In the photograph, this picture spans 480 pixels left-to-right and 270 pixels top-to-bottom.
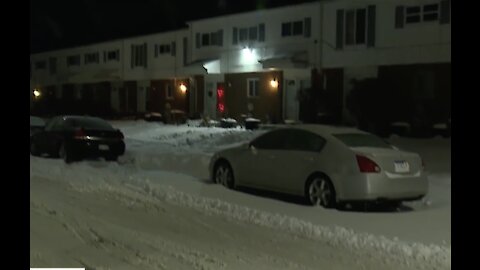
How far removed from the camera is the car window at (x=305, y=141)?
11516mm

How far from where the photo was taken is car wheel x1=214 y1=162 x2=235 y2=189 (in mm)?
13250

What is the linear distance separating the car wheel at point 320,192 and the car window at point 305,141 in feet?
1.83

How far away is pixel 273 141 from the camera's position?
1251 centimetres

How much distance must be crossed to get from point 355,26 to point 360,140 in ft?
71.5

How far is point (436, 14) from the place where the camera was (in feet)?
95.3

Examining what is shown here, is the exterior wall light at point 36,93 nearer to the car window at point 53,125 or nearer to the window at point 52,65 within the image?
the window at point 52,65

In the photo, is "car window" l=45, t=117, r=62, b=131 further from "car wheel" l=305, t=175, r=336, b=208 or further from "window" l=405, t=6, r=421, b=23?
"window" l=405, t=6, r=421, b=23

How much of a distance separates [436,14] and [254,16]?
11790 millimetres

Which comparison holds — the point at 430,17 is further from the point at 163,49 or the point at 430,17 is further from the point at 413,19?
the point at 163,49
